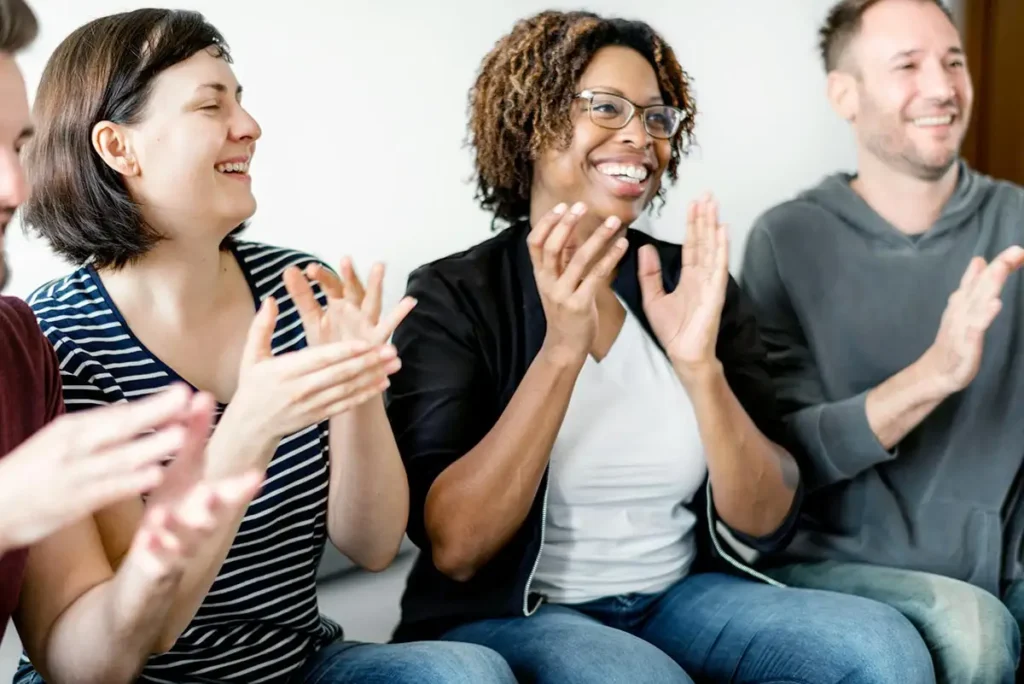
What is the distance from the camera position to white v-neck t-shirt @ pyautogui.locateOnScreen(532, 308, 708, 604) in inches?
53.2

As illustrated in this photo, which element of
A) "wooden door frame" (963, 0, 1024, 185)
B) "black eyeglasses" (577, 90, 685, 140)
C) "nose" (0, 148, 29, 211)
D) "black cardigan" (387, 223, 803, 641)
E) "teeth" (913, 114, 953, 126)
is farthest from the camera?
"wooden door frame" (963, 0, 1024, 185)

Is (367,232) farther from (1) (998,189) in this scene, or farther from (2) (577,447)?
(1) (998,189)

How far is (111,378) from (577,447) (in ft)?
1.78

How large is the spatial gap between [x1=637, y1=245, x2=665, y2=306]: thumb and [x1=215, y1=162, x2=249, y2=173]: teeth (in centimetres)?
51

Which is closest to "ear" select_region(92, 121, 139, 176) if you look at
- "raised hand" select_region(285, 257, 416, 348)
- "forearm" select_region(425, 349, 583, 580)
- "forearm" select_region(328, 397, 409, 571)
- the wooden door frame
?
"raised hand" select_region(285, 257, 416, 348)

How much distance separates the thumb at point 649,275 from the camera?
4.66 ft

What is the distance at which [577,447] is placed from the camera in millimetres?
1360

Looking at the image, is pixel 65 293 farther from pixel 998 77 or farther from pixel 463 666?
pixel 998 77

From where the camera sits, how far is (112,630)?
92 centimetres

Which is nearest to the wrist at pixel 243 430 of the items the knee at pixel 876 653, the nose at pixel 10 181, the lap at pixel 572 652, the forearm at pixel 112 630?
the forearm at pixel 112 630

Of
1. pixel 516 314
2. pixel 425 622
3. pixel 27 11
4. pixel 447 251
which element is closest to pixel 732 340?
pixel 516 314

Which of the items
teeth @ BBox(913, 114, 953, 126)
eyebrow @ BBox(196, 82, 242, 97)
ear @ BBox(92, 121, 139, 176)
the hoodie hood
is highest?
eyebrow @ BBox(196, 82, 242, 97)

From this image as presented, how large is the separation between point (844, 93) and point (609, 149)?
508 millimetres

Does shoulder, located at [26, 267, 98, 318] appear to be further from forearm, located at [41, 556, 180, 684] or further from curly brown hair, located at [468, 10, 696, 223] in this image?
curly brown hair, located at [468, 10, 696, 223]
